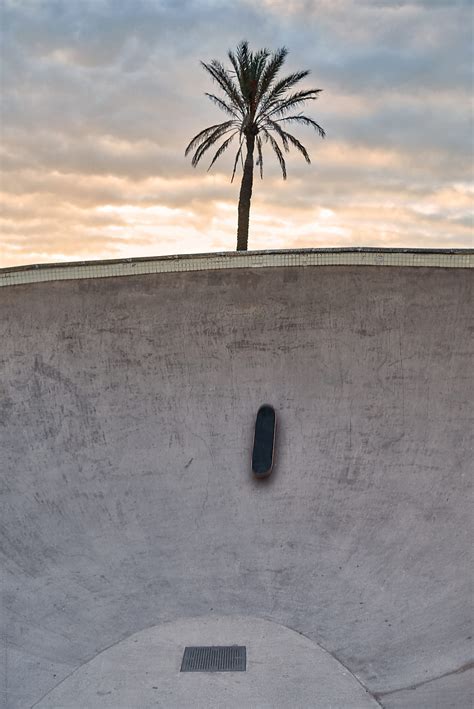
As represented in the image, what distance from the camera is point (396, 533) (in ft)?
27.0

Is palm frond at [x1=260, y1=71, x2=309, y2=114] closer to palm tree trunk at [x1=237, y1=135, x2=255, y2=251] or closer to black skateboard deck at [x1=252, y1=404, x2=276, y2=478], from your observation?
palm tree trunk at [x1=237, y1=135, x2=255, y2=251]

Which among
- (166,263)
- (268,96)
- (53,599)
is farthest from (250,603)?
(268,96)

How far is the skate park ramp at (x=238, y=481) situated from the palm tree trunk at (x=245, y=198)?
6650mm

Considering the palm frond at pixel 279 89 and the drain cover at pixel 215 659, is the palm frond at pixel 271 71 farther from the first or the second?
the drain cover at pixel 215 659

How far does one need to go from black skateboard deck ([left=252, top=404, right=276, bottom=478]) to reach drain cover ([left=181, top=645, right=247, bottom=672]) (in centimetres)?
258

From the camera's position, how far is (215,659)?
7055 millimetres

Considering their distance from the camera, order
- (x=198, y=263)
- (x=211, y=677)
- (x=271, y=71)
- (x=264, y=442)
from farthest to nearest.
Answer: (x=271, y=71)
(x=198, y=263)
(x=264, y=442)
(x=211, y=677)

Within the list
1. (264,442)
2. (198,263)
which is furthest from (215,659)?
(198,263)

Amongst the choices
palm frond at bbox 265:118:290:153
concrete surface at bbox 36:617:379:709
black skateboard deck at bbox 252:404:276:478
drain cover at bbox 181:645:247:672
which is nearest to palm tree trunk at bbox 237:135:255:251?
palm frond at bbox 265:118:290:153

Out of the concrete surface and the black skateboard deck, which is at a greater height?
the black skateboard deck

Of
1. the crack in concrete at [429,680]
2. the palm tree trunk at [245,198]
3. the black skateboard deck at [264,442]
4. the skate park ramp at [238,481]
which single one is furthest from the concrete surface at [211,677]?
the palm tree trunk at [245,198]

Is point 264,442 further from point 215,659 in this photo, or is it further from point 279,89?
point 279,89

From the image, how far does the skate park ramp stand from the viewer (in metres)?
6.98

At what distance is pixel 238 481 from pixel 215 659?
2.67 m
